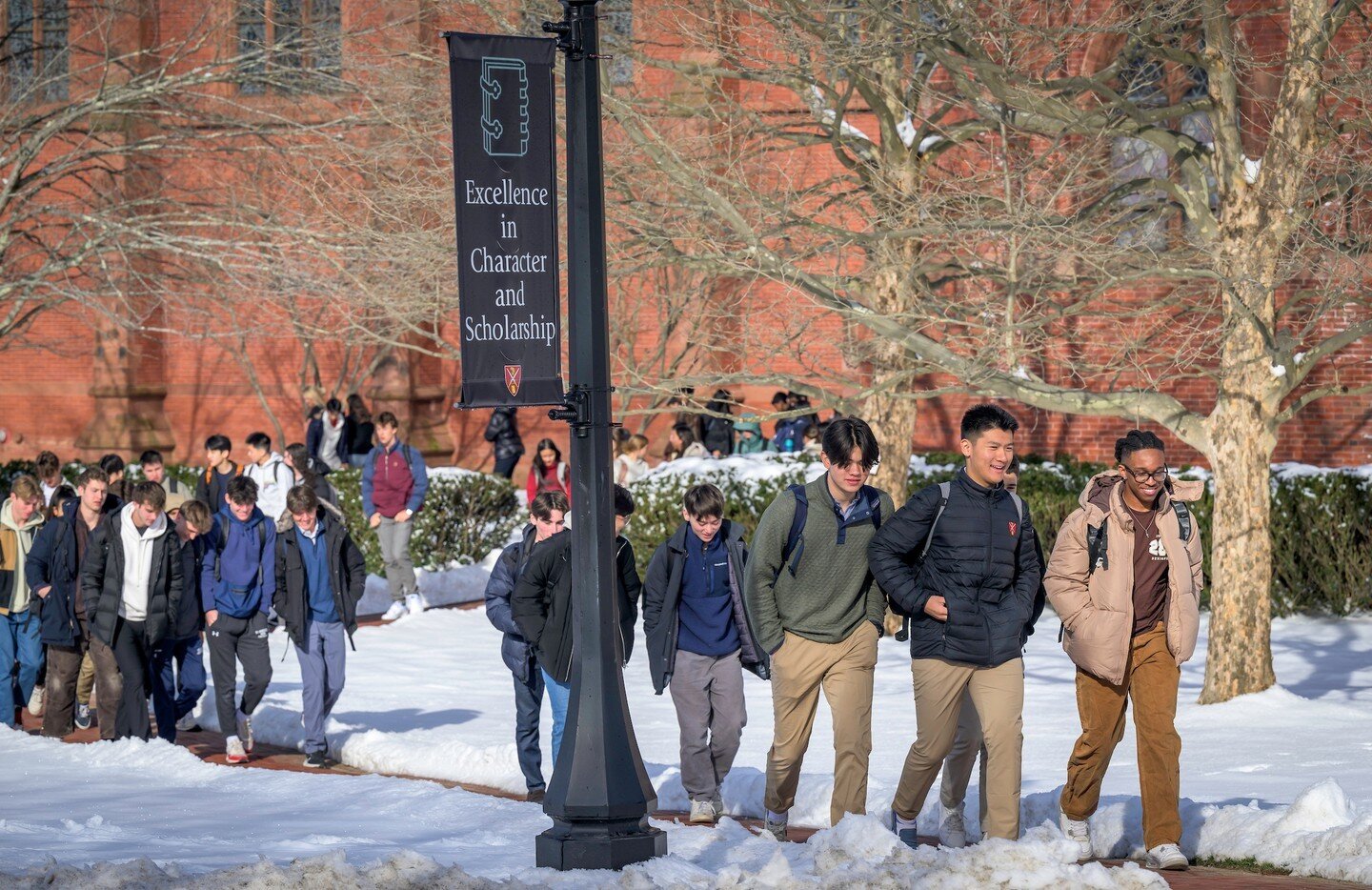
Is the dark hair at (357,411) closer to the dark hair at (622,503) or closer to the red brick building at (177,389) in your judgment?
the red brick building at (177,389)

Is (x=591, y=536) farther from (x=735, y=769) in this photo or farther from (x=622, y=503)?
(x=735, y=769)

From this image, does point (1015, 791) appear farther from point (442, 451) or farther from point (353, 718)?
point (442, 451)

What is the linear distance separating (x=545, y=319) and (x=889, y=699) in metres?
6.10

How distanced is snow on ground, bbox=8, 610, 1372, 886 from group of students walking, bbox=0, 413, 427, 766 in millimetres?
546

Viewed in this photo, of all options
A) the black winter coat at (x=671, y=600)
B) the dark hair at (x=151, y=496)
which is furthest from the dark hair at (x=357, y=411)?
the black winter coat at (x=671, y=600)

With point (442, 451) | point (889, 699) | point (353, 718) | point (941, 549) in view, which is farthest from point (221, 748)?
point (442, 451)

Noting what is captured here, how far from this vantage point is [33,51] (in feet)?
68.1

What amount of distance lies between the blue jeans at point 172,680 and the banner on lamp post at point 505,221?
5.38m

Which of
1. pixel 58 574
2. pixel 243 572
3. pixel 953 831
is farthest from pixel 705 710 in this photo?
pixel 58 574

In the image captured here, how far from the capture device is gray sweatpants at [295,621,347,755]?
11.0 metres

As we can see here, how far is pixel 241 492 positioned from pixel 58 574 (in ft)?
6.12

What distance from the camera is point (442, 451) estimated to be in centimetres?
2705

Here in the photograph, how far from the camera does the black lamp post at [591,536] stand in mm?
7102

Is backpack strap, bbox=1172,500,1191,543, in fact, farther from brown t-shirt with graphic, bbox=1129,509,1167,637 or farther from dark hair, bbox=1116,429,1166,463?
dark hair, bbox=1116,429,1166,463
